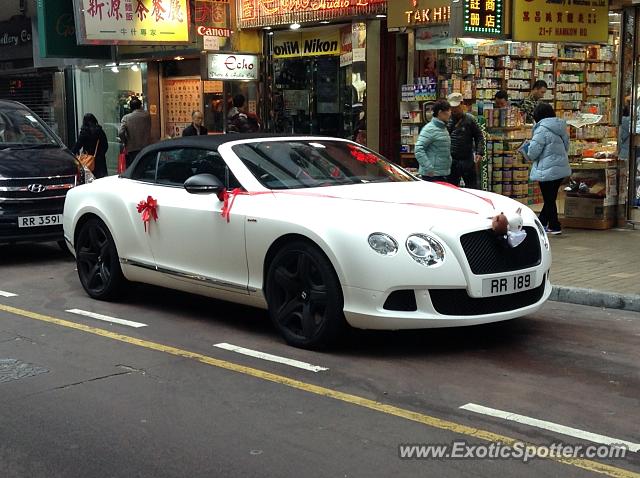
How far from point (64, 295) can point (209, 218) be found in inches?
91.9

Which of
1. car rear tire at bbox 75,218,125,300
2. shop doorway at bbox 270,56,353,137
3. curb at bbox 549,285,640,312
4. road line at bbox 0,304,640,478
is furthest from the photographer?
shop doorway at bbox 270,56,353,137

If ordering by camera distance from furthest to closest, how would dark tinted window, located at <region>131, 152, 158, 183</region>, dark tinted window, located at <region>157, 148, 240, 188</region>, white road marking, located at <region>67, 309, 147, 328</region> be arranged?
dark tinted window, located at <region>131, 152, 158, 183</region> < white road marking, located at <region>67, 309, 147, 328</region> < dark tinted window, located at <region>157, 148, 240, 188</region>

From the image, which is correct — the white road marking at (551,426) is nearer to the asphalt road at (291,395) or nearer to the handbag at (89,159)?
the asphalt road at (291,395)

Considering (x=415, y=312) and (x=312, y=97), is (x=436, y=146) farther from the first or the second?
(x=415, y=312)

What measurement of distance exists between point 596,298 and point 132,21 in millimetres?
9600

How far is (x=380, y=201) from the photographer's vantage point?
21.8 feet

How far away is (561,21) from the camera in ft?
39.2

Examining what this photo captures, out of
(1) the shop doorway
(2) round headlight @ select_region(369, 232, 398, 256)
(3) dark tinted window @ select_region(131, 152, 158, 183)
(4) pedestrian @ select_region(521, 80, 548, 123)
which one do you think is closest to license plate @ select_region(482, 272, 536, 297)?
(2) round headlight @ select_region(369, 232, 398, 256)

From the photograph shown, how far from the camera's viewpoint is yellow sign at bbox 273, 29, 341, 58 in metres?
14.9

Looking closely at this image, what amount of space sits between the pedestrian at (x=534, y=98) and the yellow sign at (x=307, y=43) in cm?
313

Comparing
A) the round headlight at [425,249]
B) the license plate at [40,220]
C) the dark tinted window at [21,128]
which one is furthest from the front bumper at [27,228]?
the round headlight at [425,249]

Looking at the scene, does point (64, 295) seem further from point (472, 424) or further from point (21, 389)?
point (472, 424)

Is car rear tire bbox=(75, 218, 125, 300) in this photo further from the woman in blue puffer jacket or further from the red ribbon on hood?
the woman in blue puffer jacket

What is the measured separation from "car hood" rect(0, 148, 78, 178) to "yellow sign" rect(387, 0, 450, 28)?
15.7 ft
